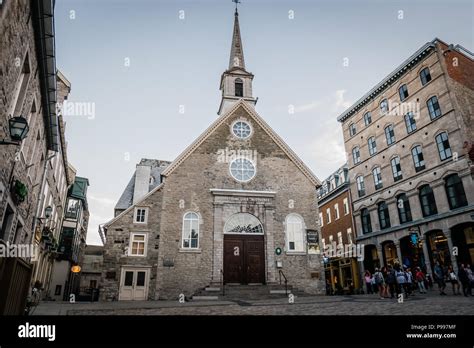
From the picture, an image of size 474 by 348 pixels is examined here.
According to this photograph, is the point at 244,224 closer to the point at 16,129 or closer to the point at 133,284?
the point at 133,284

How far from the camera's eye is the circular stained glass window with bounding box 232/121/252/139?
25188 mm

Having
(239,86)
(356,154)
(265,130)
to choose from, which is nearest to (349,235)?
(356,154)

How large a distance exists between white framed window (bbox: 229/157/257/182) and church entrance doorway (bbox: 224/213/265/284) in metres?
2.86

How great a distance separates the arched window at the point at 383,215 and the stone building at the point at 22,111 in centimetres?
2704

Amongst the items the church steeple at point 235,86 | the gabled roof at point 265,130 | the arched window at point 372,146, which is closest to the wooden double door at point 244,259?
the gabled roof at point 265,130

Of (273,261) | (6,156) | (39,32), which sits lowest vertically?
(273,261)

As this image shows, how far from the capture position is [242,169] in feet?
79.0

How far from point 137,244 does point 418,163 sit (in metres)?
22.8

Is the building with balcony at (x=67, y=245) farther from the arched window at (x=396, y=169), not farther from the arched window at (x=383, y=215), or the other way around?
the arched window at (x=396, y=169)
